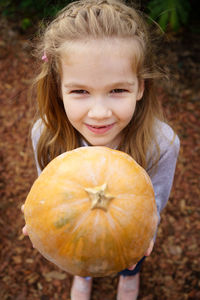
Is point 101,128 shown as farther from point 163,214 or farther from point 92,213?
point 163,214

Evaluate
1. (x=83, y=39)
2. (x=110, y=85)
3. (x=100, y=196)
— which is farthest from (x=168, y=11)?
(x=100, y=196)

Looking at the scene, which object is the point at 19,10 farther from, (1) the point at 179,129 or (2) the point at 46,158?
(2) the point at 46,158

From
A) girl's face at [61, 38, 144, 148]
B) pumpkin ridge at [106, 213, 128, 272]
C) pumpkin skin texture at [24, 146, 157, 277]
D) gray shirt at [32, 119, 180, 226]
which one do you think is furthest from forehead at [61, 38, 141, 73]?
pumpkin ridge at [106, 213, 128, 272]

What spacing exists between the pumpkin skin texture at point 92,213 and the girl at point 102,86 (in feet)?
1.49

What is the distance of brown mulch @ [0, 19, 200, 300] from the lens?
10.2 feet

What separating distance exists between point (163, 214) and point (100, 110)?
2.29 metres

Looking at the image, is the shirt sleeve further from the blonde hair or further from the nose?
the nose

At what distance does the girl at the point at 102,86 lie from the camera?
63.4 inches

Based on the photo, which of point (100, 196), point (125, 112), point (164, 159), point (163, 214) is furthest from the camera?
point (163, 214)

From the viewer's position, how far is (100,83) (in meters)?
1.58

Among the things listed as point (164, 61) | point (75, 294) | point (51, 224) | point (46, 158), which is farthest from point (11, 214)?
point (164, 61)

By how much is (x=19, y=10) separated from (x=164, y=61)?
8.35 ft

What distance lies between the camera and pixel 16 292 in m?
3.06

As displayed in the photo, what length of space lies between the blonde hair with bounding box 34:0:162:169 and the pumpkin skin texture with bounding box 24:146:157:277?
77cm
